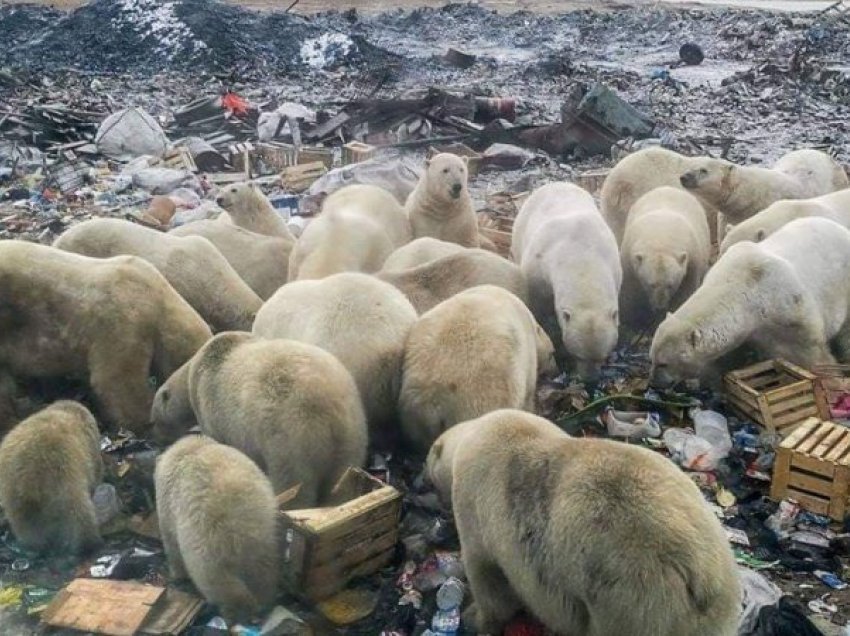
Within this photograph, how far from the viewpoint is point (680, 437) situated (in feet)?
22.4

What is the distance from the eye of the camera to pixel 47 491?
5.45 m

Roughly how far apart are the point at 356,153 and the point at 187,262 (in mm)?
6563

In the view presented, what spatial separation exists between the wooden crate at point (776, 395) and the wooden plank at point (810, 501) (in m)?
0.83

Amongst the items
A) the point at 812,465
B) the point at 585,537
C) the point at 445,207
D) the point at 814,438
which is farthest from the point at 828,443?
the point at 445,207

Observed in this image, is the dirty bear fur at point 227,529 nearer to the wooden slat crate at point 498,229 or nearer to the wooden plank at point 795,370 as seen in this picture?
the wooden plank at point 795,370

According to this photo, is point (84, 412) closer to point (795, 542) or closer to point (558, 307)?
point (558, 307)

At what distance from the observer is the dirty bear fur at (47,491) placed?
17.9 feet

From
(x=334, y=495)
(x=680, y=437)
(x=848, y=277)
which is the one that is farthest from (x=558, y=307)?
(x=334, y=495)

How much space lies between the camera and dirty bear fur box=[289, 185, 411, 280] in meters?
8.44

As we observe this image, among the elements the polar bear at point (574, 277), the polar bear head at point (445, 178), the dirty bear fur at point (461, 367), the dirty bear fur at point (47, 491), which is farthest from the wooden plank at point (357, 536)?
the polar bear head at point (445, 178)

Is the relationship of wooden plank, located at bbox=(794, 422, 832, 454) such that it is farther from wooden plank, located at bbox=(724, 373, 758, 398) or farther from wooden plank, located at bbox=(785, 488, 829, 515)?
wooden plank, located at bbox=(724, 373, 758, 398)

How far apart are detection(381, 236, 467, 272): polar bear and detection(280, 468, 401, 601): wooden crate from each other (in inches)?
124

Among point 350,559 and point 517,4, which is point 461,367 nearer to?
point 350,559

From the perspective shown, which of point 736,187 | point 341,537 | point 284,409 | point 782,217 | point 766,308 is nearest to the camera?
point 341,537
